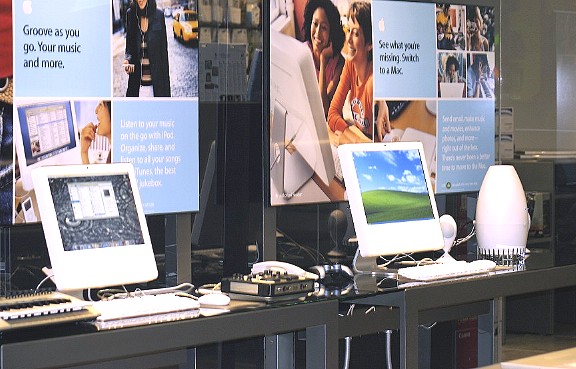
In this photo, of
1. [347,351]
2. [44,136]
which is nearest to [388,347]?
[347,351]

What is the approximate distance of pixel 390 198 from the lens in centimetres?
432

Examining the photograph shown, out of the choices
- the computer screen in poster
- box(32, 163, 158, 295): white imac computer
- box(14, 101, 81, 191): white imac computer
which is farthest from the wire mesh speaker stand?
box(14, 101, 81, 191): white imac computer

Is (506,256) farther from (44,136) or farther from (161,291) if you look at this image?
(44,136)

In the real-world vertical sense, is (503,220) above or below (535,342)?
above

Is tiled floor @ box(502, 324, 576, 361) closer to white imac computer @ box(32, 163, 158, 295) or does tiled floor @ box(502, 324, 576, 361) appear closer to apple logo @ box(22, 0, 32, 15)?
white imac computer @ box(32, 163, 158, 295)

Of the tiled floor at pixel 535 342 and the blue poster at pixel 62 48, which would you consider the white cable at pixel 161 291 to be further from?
the tiled floor at pixel 535 342

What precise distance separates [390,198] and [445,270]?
0.35 m

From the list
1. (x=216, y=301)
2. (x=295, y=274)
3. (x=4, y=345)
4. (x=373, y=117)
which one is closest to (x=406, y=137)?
(x=373, y=117)

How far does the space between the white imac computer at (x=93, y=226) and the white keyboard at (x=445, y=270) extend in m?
1.15

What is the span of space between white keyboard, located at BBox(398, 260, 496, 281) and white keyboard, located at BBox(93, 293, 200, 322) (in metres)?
1.03

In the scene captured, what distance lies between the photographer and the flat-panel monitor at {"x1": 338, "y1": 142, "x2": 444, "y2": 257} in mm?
4207

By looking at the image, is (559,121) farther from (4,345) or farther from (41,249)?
(4,345)

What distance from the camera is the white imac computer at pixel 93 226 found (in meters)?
3.35

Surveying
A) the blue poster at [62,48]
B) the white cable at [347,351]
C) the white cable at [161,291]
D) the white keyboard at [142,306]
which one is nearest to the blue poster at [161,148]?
the blue poster at [62,48]
